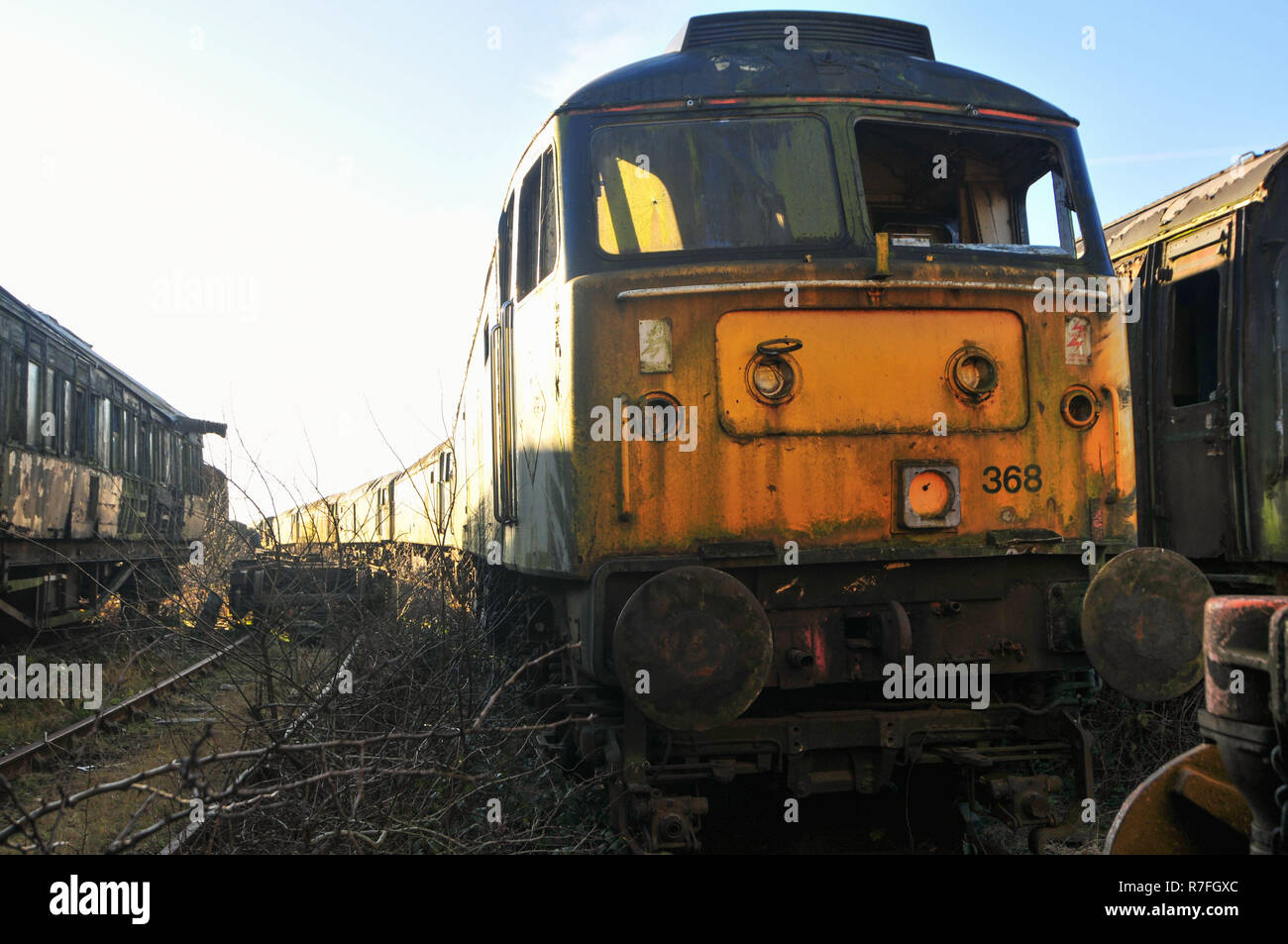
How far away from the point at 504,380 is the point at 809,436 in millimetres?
1975

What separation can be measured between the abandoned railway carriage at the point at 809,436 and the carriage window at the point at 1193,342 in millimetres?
3123

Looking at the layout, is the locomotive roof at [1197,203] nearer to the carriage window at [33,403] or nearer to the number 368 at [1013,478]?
the number 368 at [1013,478]

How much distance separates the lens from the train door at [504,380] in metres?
5.20

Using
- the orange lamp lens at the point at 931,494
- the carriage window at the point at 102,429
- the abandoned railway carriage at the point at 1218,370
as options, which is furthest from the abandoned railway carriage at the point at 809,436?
the carriage window at the point at 102,429

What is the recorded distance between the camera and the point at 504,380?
5348 mm

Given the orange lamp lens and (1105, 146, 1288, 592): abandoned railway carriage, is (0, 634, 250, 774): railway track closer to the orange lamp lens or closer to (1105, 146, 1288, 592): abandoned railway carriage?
the orange lamp lens

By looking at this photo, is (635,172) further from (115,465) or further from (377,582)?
(115,465)

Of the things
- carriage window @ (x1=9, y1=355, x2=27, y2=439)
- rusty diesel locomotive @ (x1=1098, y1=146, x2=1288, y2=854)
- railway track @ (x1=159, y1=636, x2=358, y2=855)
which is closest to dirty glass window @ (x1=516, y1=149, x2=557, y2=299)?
railway track @ (x1=159, y1=636, x2=358, y2=855)

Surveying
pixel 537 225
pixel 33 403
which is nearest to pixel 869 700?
pixel 537 225

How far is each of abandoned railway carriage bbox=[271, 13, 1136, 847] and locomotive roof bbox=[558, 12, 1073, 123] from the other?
0.05 ft

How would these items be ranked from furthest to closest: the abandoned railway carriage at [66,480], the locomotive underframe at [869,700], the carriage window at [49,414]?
the carriage window at [49,414] < the abandoned railway carriage at [66,480] < the locomotive underframe at [869,700]

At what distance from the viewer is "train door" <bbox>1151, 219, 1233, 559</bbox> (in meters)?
6.43

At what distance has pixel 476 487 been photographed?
711cm
